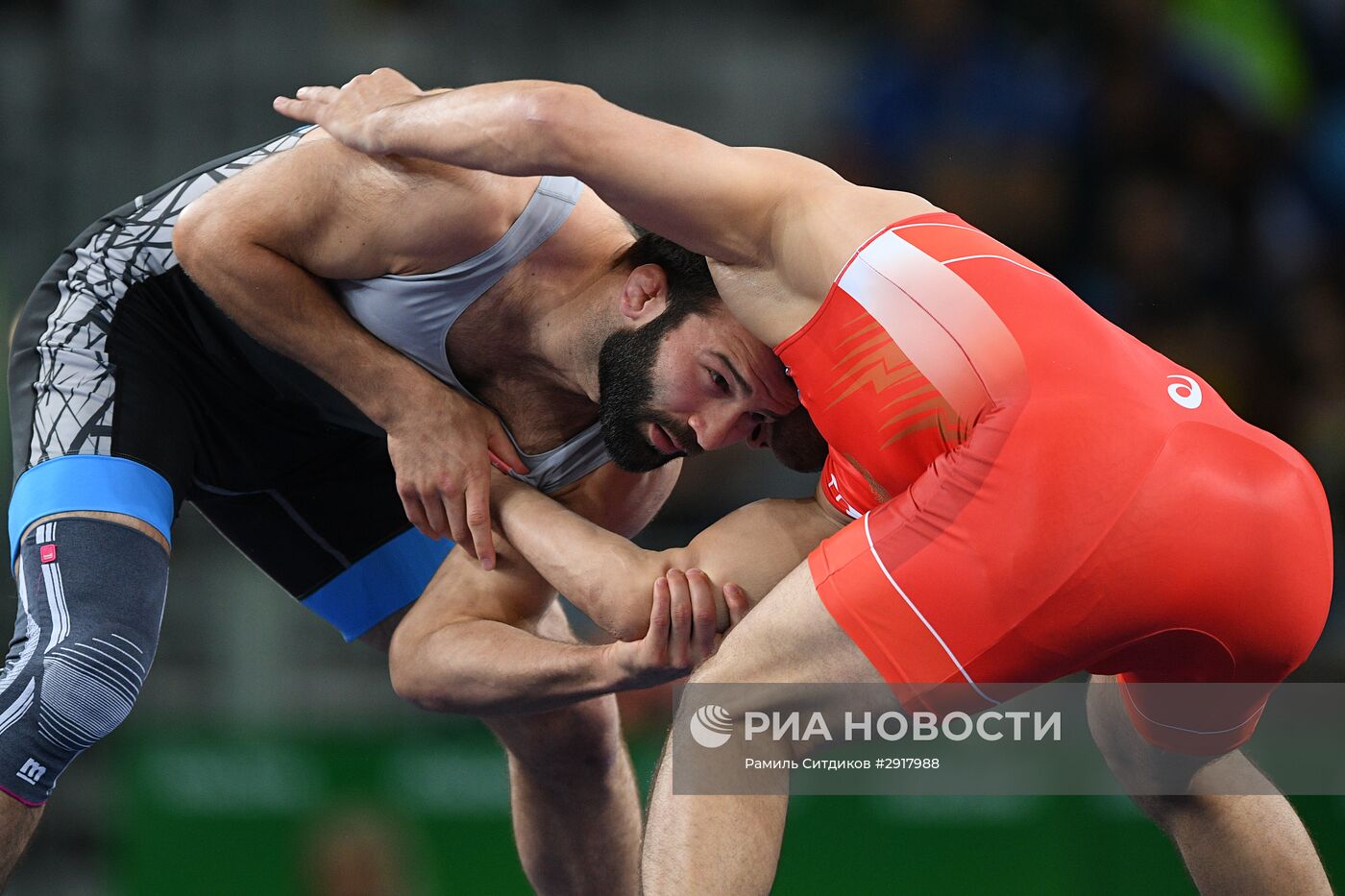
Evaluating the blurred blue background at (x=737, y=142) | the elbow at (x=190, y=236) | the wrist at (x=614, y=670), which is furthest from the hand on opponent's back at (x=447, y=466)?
the blurred blue background at (x=737, y=142)

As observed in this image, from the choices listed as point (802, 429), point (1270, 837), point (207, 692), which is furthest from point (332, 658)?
point (1270, 837)

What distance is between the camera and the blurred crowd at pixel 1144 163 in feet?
17.2

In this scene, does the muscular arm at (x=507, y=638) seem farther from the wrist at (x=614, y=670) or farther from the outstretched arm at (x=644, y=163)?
the outstretched arm at (x=644, y=163)

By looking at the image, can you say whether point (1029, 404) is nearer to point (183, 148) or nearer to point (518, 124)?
point (518, 124)

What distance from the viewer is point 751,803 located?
1990 mm

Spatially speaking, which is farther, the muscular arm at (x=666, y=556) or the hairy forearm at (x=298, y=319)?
the hairy forearm at (x=298, y=319)

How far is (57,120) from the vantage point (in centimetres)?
464

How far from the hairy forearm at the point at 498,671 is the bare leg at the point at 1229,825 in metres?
0.82

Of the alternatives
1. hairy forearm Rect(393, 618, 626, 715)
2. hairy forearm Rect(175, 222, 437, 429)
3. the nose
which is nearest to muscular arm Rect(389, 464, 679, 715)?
hairy forearm Rect(393, 618, 626, 715)

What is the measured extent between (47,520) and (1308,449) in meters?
3.98

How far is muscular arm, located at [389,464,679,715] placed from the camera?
2455mm

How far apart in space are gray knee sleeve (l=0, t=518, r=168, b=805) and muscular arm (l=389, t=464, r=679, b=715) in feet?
1.50

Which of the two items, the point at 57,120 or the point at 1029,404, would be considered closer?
the point at 1029,404

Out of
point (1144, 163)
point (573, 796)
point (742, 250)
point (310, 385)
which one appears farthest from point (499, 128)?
point (1144, 163)
